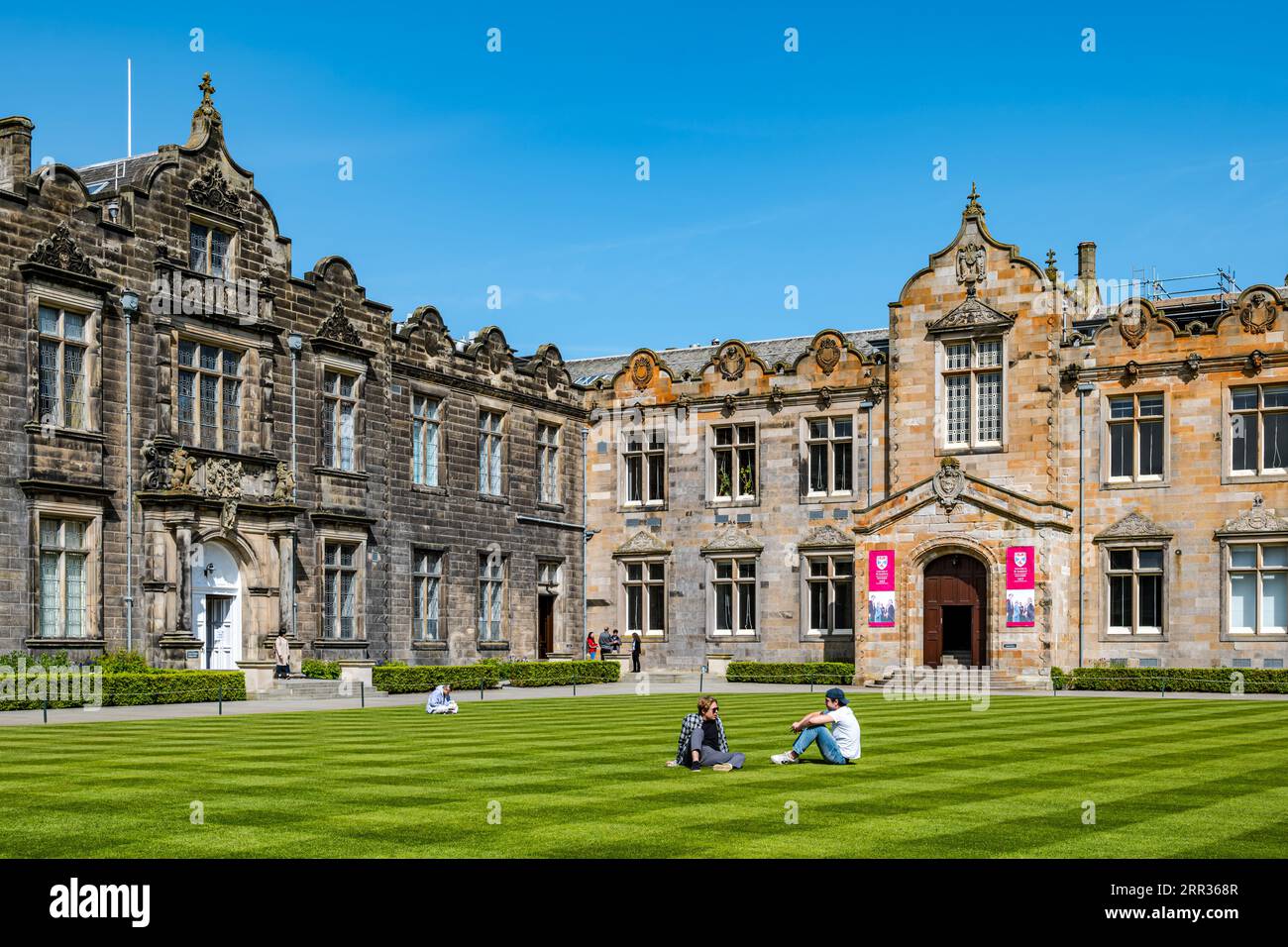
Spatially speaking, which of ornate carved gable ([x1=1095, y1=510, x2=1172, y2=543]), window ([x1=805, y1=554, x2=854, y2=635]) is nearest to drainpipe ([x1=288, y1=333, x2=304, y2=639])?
window ([x1=805, y1=554, x2=854, y2=635])

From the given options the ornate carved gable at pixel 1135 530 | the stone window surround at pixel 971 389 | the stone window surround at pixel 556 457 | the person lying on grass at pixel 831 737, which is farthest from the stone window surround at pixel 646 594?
the person lying on grass at pixel 831 737

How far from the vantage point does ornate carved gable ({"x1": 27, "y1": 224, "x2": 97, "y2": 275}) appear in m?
37.6

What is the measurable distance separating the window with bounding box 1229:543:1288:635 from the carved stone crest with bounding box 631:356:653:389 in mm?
22691

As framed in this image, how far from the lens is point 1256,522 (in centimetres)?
4875

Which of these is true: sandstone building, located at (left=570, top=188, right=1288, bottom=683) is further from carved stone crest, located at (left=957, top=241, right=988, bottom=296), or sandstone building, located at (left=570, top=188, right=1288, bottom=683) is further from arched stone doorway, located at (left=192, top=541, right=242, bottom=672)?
arched stone doorway, located at (left=192, top=541, right=242, bottom=672)

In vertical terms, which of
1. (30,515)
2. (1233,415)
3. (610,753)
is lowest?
(610,753)

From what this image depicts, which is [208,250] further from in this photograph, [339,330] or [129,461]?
[129,461]

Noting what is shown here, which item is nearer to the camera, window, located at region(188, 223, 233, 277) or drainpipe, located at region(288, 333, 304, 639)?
Answer: window, located at region(188, 223, 233, 277)

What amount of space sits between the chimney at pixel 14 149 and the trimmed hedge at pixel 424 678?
1676cm

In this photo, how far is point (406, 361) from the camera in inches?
1986

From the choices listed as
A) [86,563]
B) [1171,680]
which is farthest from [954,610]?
[86,563]
